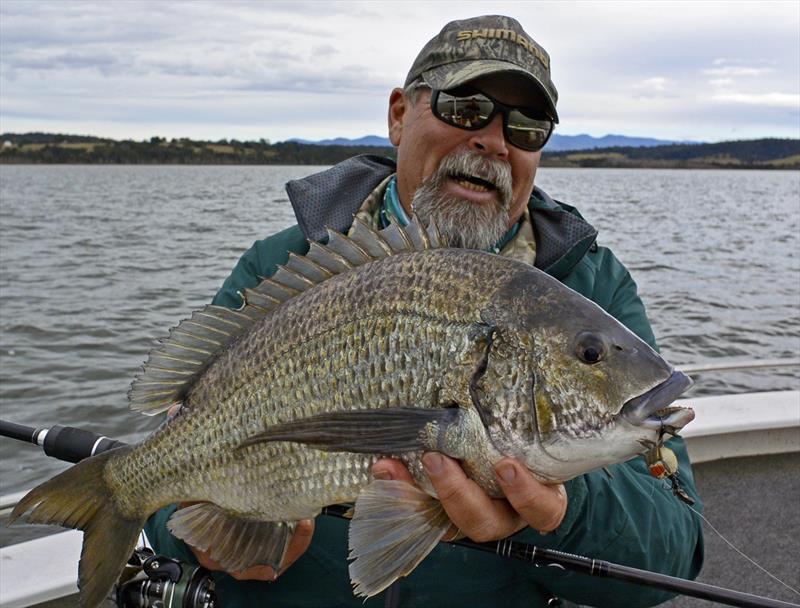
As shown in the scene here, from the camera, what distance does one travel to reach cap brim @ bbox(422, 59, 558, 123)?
127 inches

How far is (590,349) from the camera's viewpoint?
1.98m

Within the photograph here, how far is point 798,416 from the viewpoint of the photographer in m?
4.68

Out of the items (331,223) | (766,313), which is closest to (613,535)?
(331,223)

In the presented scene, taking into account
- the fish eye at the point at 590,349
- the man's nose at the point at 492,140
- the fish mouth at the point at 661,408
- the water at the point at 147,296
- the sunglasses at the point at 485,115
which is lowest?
the water at the point at 147,296

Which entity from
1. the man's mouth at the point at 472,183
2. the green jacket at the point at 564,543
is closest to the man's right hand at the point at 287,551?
the green jacket at the point at 564,543

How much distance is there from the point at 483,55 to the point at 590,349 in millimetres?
1820

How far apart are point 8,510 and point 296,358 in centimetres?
225

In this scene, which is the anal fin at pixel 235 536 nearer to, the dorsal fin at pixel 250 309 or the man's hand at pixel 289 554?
the man's hand at pixel 289 554

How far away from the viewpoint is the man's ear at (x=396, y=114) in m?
3.85

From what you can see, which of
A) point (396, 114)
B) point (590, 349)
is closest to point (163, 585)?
point (590, 349)

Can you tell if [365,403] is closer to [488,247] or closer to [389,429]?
[389,429]

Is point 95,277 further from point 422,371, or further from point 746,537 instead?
point 422,371

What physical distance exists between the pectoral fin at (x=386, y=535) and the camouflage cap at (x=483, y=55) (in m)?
1.91

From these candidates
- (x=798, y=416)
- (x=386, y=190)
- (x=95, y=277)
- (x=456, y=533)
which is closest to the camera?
(x=456, y=533)
